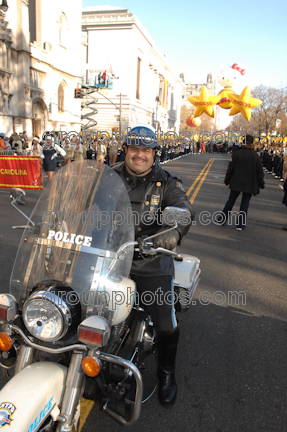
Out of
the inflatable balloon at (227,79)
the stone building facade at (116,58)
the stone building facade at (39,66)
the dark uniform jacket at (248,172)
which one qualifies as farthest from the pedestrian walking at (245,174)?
the stone building facade at (116,58)

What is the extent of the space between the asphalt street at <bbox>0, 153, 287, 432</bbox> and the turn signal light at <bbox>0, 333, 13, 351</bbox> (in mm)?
870

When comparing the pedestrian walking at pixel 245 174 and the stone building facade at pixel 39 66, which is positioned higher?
the stone building facade at pixel 39 66

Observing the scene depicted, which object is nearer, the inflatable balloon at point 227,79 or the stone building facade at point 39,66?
the inflatable balloon at point 227,79

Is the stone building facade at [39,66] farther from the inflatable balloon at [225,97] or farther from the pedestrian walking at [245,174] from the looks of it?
the pedestrian walking at [245,174]

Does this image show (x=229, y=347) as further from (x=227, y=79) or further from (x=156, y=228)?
(x=227, y=79)

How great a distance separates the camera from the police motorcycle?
1675mm

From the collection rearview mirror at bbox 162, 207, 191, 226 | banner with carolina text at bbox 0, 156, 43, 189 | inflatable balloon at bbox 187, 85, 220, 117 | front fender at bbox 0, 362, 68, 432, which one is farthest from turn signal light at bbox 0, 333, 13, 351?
inflatable balloon at bbox 187, 85, 220, 117

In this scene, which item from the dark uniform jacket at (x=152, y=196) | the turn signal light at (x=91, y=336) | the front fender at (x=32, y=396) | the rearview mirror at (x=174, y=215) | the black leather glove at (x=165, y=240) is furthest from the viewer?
the dark uniform jacket at (x=152, y=196)

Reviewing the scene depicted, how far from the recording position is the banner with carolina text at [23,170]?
38.0 ft

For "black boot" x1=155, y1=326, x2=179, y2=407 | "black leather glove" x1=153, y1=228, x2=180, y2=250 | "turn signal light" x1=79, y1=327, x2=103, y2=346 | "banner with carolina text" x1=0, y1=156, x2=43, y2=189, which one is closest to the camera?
"turn signal light" x1=79, y1=327, x2=103, y2=346

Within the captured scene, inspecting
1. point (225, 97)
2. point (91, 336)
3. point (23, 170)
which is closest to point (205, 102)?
point (225, 97)

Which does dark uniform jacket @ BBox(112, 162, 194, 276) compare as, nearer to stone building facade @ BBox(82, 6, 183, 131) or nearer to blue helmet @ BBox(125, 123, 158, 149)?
blue helmet @ BBox(125, 123, 158, 149)

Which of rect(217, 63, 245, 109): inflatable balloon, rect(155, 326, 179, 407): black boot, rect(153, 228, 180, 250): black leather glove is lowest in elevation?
rect(155, 326, 179, 407): black boot

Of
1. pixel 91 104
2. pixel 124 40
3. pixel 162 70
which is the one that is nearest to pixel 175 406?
pixel 91 104
